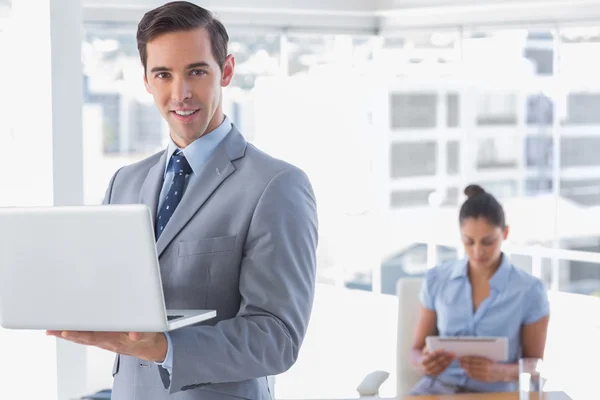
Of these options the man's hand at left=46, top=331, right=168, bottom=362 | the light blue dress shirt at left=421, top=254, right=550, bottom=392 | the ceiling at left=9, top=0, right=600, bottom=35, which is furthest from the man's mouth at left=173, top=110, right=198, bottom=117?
the ceiling at left=9, top=0, right=600, bottom=35

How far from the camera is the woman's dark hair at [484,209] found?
2980 millimetres

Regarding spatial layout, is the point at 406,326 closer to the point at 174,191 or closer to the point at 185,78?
the point at 174,191

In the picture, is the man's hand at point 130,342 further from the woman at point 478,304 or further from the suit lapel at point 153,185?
the woman at point 478,304

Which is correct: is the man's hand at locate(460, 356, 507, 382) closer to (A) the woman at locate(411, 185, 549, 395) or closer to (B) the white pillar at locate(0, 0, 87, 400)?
(A) the woman at locate(411, 185, 549, 395)

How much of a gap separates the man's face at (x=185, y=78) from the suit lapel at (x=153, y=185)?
12 cm

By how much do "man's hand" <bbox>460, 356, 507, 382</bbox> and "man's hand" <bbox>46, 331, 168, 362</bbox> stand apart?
60.6 inches

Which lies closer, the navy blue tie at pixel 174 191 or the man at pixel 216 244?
the man at pixel 216 244

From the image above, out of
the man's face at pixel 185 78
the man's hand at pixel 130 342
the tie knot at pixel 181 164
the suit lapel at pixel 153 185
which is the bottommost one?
the man's hand at pixel 130 342

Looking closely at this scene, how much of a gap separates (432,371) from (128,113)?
3386cm

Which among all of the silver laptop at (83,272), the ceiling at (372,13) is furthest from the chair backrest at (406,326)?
the ceiling at (372,13)

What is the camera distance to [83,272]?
126 cm

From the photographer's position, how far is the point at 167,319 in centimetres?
122

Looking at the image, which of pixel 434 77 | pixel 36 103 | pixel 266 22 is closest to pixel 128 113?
pixel 434 77

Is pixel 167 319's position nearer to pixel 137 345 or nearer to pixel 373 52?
pixel 137 345
